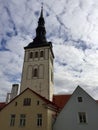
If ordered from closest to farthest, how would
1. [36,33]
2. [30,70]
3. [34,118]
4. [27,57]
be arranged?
[34,118]
[30,70]
[27,57]
[36,33]

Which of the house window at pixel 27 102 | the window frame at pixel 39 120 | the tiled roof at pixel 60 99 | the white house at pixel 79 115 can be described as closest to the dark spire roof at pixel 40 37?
the tiled roof at pixel 60 99

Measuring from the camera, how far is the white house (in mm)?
19141

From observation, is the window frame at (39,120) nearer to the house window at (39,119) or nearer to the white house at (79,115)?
the house window at (39,119)

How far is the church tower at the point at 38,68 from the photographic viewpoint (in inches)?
1204

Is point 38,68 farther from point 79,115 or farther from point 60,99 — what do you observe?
point 79,115

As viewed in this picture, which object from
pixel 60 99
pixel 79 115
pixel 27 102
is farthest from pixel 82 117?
pixel 60 99

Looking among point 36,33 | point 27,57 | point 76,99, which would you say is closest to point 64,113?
point 76,99

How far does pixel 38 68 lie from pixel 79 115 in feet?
52.9

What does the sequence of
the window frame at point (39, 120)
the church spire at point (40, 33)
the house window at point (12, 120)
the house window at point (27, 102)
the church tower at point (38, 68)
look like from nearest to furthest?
the window frame at point (39, 120)
the house window at point (12, 120)
the house window at point (27, 102)
the church tower at point (38, 68)
the church spire at point (40, 33)

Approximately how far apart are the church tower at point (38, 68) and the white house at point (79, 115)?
913 centimetres

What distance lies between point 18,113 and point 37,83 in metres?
11.8

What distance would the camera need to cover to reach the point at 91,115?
1939 centimetres

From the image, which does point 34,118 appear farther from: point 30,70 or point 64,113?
point 30,70

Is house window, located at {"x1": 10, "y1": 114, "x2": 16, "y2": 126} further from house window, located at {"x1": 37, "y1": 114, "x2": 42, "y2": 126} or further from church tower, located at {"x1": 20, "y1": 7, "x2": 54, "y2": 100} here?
church tower, located at {"x1": 20, "y1": 7, "x2": 54, "y2": 100}
